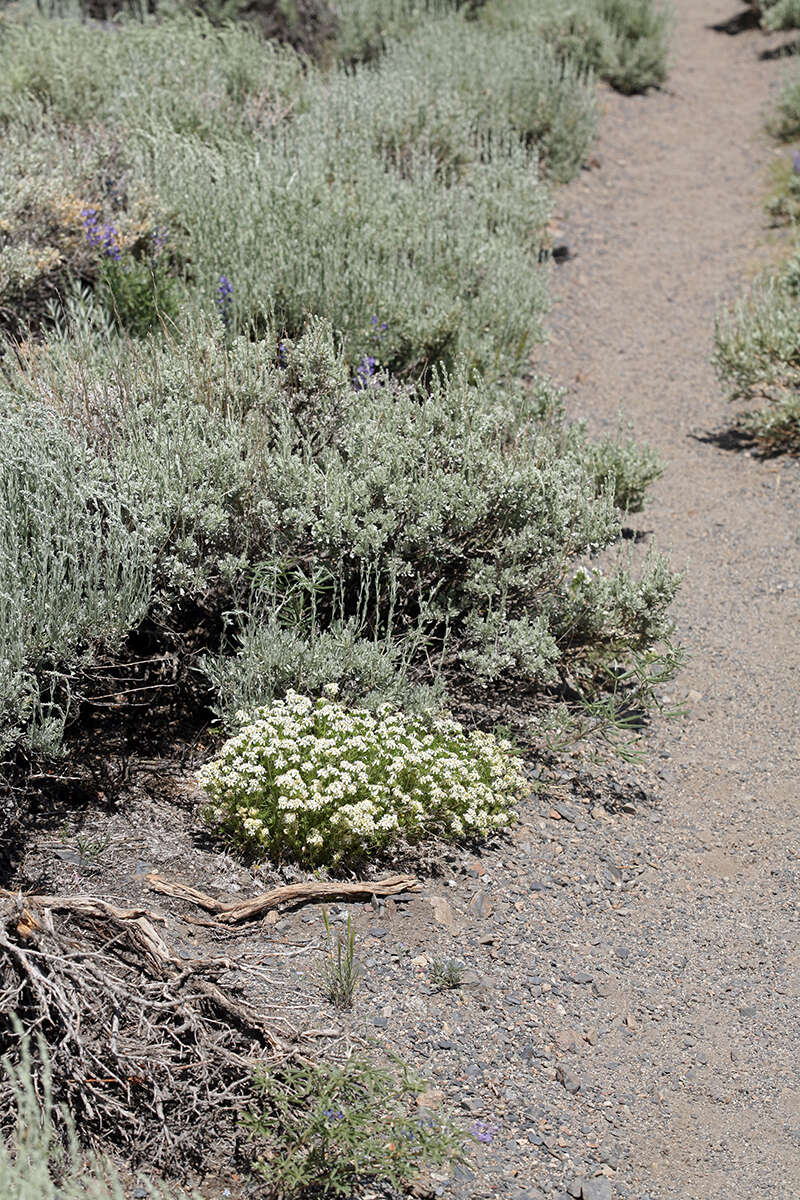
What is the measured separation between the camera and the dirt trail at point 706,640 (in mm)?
2938

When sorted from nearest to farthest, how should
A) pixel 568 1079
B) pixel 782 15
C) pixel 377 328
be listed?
pixel 568 1079 < pixel 377 328 < pixel 782 15

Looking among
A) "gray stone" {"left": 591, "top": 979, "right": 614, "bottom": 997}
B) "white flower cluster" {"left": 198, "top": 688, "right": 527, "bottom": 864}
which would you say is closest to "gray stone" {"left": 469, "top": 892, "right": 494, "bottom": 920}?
"white flower cluster" {"left": 198, "top": 688, "right": 527, "bottom": 864}

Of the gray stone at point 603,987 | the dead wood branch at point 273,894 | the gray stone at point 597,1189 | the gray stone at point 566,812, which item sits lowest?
the gray stone at point 566,812

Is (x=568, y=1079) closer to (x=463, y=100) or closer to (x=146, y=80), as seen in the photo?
(x=146, y=80)

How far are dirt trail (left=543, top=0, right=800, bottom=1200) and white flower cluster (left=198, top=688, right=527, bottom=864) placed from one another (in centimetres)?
65

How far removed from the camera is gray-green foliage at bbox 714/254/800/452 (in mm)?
6336

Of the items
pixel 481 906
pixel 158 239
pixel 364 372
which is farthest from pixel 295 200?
pixel 481 906

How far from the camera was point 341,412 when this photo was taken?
182 inches

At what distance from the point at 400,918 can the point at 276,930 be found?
356mm

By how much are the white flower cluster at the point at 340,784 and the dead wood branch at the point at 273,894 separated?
11 centimetres

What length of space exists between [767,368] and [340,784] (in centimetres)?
417

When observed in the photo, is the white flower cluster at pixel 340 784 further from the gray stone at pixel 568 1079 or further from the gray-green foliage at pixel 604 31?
the gray-green foliage at pixel 604 31

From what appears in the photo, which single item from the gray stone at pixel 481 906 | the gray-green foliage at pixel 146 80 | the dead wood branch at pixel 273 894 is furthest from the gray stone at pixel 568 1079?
the gray-green foliage at pixel 146 80

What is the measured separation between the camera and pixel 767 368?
21.1 ft
